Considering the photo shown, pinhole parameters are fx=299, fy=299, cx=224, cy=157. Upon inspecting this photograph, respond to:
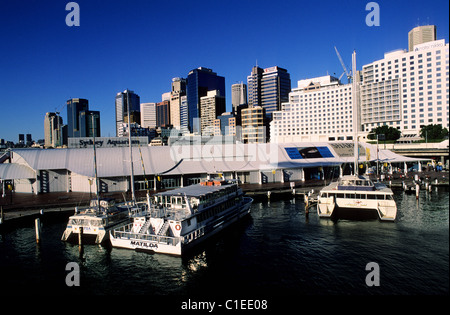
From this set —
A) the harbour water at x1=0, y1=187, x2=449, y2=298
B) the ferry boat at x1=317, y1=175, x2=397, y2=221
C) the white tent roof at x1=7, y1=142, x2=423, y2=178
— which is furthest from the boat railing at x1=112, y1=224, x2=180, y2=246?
the white tent roof at x1=7, y1=142, x2=423, y2=178

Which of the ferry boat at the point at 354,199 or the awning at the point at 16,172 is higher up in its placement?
the awning at the point at 16,172

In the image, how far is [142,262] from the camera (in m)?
32.5

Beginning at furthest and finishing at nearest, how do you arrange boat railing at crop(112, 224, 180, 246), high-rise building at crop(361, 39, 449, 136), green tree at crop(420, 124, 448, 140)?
high-rise building at crop(361, 39, 449, 136)
green tree at crop(420, 124, 448, 140)
boat railing at crop(112, 224, 180, 246)

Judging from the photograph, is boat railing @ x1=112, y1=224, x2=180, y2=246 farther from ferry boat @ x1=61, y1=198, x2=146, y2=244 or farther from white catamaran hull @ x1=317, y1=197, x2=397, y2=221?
white catamaran hull @ x1=317, y1=197, x2=397, y2=221

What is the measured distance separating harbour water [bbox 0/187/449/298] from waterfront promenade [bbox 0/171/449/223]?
760 cm

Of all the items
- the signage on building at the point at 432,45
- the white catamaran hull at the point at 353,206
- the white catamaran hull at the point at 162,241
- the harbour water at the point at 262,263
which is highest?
the signage on building at the point at 432,45

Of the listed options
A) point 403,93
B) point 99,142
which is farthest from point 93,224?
point 403,93

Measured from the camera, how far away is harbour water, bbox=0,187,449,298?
25734mm

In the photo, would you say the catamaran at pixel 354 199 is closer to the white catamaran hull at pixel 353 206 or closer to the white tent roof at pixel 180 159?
the white catamaran hull at pixel 353 206

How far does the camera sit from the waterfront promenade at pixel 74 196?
5244 centimetres

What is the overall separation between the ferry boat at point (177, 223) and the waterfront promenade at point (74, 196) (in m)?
15.0

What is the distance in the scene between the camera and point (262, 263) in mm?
31062

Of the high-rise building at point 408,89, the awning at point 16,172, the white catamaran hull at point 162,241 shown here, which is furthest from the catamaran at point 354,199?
the high-rise building at point 408,89
